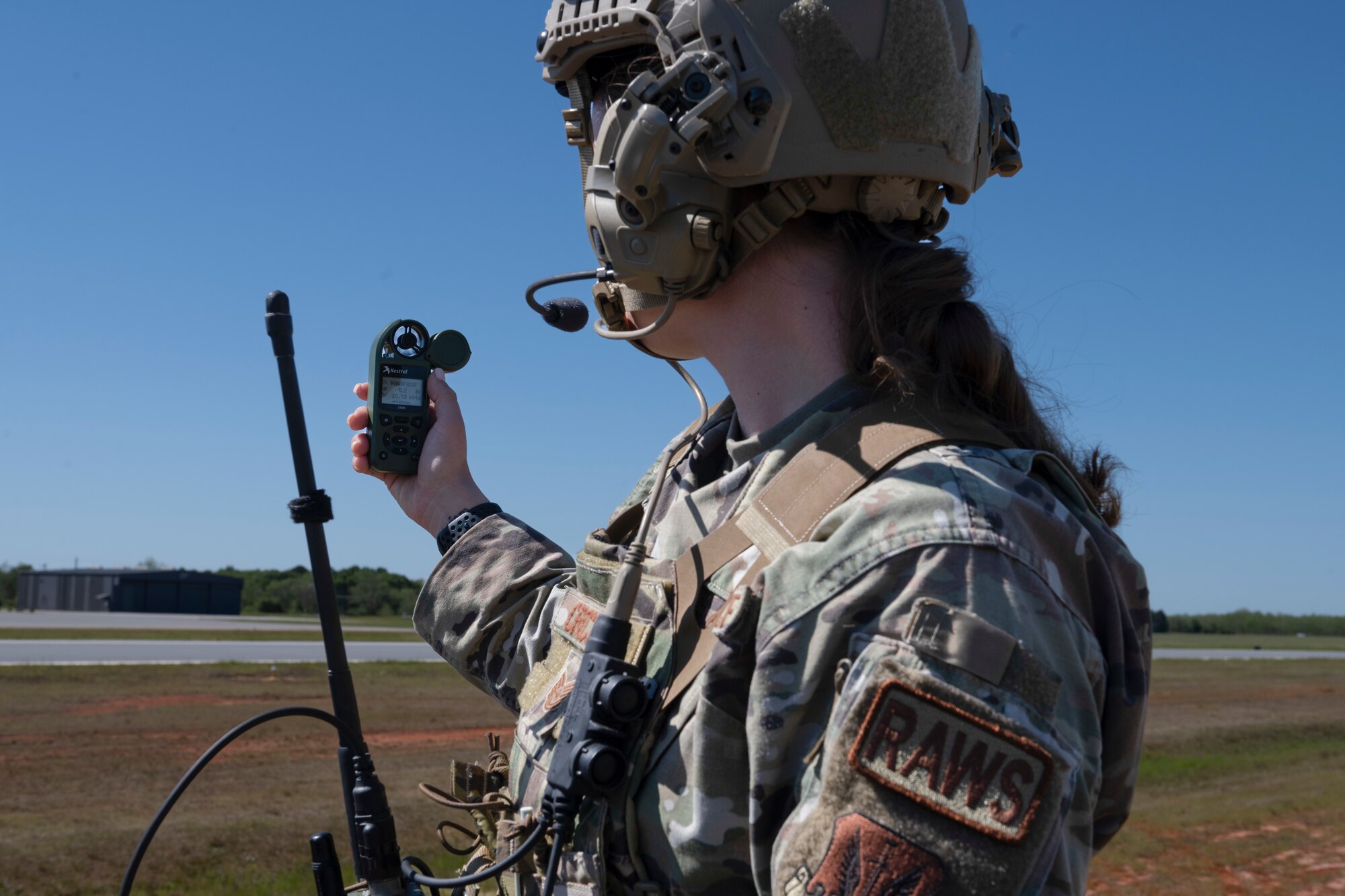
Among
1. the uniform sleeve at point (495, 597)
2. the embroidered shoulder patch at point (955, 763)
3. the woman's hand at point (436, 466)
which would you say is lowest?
the uniform sleeve at point (495, 597)

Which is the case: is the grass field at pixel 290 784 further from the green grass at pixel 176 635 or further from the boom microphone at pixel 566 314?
the green grass at pixel 176 635

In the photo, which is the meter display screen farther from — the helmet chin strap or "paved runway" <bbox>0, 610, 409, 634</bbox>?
"paved runway" <bbox>0, 610, 409, 634</bbox>

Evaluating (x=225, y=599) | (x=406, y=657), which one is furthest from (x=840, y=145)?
(x=225, y=599)

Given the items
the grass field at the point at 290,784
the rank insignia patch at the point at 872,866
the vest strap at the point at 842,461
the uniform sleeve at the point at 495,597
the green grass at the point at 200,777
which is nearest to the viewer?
the rank insignia patch at the point at 872,866

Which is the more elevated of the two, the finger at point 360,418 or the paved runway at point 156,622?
the finger at point 360,418

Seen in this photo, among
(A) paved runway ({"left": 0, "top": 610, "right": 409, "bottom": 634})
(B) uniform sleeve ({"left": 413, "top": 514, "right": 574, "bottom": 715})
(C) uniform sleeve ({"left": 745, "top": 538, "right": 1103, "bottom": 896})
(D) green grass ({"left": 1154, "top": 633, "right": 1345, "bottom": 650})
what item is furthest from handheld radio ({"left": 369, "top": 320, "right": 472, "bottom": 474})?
(D) green grass ({"left": 1154, "top": 633, "right": 1345, "bottom": 650})

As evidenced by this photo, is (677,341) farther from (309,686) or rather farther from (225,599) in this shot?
(225,599)

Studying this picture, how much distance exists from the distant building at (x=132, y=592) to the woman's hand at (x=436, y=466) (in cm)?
6475

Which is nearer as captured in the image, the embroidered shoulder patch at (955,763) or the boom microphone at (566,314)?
the embroidered shoulder patch at (955,763)

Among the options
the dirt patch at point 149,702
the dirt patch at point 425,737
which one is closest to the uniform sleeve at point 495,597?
the dirt patch at point 425,737

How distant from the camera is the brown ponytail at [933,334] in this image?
204cm

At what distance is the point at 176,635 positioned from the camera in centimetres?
3806

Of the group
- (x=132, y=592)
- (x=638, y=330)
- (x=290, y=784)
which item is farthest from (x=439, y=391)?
(x=132, y=592)

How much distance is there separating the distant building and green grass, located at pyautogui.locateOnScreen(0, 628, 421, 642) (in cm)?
2273
